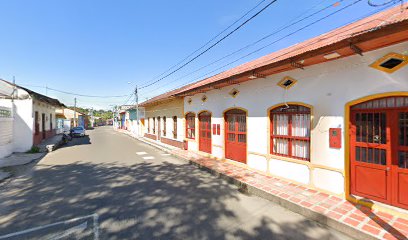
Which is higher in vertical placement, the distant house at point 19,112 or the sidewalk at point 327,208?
the distant house at point 19,112

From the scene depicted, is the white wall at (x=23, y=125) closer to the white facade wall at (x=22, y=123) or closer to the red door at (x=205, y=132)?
the white facade wall at (x=22, y=123)

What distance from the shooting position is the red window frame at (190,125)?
38.8ft

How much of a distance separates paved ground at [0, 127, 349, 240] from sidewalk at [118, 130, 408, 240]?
0.20 meters

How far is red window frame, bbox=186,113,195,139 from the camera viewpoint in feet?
38.8

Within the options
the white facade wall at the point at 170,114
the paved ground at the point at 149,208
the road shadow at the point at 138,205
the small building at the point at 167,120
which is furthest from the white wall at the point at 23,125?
the white facade wall at the point at 170,114

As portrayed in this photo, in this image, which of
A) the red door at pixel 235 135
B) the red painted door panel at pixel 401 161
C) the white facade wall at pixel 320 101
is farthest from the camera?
the red door at pixel 235 135

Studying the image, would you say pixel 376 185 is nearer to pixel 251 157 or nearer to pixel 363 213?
pixel 363 213

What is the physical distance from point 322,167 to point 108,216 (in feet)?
A: 17.6

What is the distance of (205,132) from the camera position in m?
10.5

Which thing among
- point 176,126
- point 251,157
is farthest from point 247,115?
point 176,126

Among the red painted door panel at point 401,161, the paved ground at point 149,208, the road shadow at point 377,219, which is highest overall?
the red painted door panel at point 401,161

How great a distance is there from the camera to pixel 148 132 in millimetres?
21531

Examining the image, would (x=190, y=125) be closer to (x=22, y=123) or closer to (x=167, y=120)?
(x=167, y=120)

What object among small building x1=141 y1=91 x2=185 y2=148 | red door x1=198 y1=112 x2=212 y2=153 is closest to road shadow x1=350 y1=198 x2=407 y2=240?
→ red door x1=198 y1=112 x2=212 y2=153
